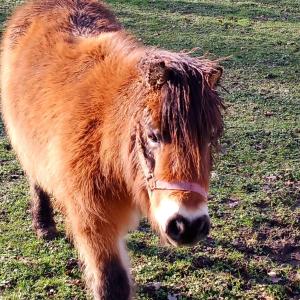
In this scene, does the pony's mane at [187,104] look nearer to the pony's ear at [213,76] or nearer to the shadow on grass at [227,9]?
the pony's ear at [213,76]

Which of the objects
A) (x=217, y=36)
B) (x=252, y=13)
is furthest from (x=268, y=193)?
(x=252, y=13)

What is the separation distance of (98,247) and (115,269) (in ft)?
0.58

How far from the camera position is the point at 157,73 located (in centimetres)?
249

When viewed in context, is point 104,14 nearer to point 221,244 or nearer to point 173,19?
point 221,244

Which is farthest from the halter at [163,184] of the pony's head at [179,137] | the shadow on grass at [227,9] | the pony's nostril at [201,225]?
the shadow on grass at [227,9]

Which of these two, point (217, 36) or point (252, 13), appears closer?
point (217, 36)

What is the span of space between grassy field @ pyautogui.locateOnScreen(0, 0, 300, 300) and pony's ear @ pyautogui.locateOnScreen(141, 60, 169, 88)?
0.63 metres

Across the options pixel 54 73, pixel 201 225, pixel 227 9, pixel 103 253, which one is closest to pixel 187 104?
pixel 201 225

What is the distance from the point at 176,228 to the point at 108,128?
753 mm

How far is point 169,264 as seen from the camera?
13.0ft

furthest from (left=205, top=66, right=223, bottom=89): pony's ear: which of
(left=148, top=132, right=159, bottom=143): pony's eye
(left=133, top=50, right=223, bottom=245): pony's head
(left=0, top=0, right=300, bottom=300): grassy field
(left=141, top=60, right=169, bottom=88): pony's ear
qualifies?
(left=0, top=0, right=300, bottom=300): grassy field

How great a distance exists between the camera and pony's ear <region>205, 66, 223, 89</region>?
8.29 feet

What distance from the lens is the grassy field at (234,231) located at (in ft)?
12.3

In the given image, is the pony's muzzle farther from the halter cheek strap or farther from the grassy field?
the grassy field
